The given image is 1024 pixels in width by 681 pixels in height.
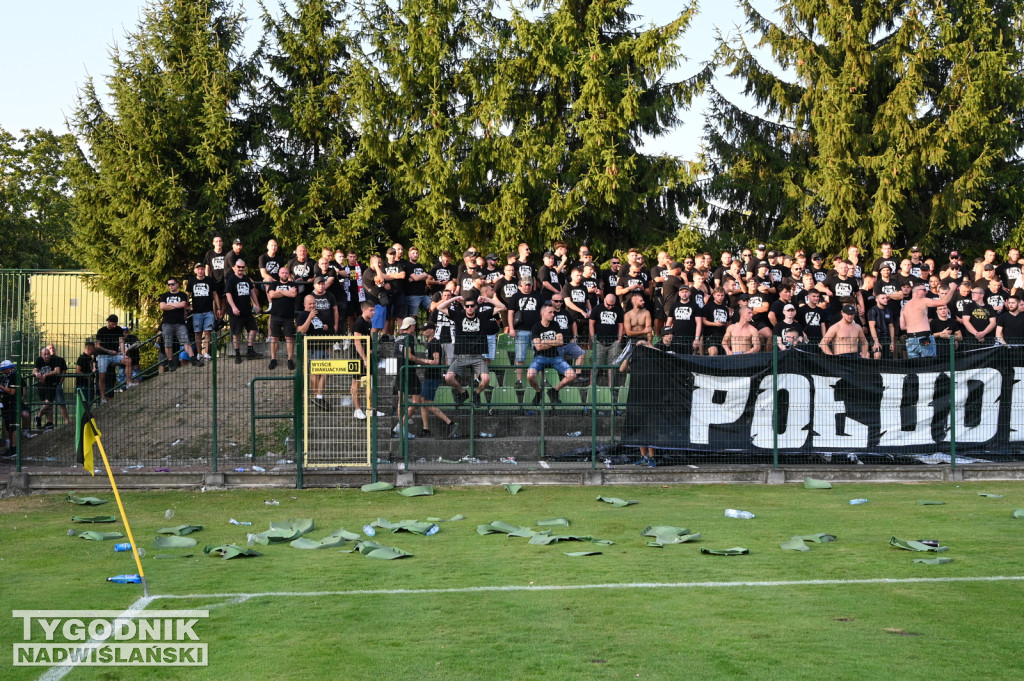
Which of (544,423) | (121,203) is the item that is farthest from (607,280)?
(121,203)

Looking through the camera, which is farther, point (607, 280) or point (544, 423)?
point (607, 280)

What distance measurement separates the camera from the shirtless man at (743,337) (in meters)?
15.7

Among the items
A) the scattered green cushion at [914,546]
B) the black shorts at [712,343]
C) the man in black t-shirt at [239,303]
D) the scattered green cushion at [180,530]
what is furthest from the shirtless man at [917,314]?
the man in black t-shirt at [239,303]

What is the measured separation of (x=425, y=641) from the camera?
6473 millimetres

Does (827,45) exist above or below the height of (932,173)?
above

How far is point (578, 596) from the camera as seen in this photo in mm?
7652

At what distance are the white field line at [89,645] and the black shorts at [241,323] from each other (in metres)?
11.5

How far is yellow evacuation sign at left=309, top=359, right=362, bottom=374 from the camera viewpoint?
46.8 feet

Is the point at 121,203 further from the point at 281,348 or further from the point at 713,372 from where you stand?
the point at 713,372

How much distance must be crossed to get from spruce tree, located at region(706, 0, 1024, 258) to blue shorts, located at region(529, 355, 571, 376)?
13.9 meters

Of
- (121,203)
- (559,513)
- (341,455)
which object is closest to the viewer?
(559,513)

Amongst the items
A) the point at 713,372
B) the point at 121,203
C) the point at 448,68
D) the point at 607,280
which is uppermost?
the point at 448,68

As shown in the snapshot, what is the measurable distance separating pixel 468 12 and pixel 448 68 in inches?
62.3

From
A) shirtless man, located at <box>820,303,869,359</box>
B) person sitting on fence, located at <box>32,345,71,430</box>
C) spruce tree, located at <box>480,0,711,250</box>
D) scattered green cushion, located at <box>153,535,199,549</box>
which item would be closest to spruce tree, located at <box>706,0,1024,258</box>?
spruce tree, located at <box>480,0,711,250</box>
